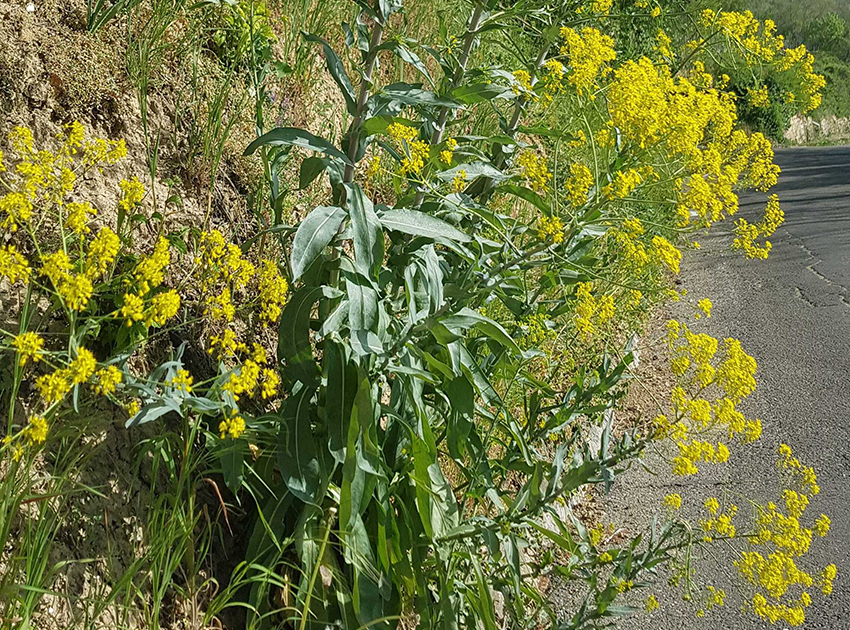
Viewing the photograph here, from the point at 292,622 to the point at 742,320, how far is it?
4.34 m

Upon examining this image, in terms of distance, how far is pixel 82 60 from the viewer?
2.64 metres

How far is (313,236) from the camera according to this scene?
6.60 ft

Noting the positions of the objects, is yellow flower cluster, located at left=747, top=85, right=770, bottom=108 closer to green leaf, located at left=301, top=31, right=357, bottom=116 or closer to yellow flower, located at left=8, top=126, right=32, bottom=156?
green leaf, located at left=301, top=31, right=357, bottom=116

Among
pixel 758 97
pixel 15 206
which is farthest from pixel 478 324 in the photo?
pixel 758 97

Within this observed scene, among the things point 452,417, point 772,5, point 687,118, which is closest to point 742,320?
point 687,118

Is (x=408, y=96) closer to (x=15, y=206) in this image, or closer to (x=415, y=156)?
(x=415, y=156)

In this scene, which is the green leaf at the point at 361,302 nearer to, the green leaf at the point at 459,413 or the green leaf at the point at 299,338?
the green leaf at the point at 299,338

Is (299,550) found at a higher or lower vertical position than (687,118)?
lower

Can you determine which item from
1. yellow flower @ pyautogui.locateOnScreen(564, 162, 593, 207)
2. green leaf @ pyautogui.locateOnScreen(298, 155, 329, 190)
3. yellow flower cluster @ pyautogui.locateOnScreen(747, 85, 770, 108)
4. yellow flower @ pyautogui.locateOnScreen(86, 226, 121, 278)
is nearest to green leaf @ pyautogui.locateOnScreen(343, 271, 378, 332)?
green leaf @ pyautogui.locateOnScreen(298, 155, 329, 190)

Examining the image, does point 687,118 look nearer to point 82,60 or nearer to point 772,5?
point 82,60

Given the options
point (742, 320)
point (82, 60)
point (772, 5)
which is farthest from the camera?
point (772, 5)

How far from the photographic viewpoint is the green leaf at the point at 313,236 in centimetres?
195

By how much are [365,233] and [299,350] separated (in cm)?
38

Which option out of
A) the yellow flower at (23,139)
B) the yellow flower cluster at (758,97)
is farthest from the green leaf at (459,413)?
the yellow flower cluster at (758,97)
